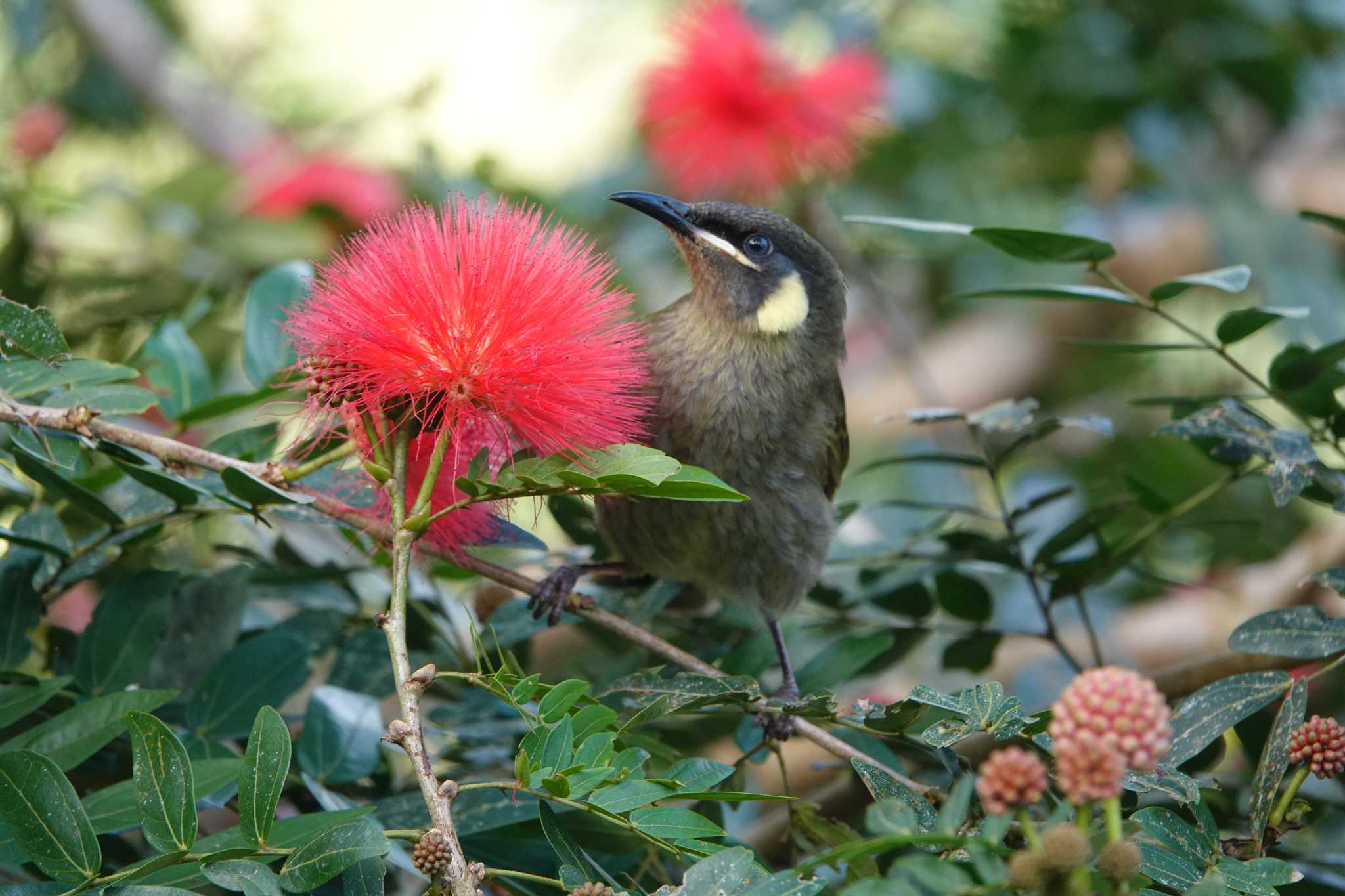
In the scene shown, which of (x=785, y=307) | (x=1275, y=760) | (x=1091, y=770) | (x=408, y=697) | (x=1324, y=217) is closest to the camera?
(x=1091, y=770)

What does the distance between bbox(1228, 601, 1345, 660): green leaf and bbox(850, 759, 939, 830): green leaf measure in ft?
1.88

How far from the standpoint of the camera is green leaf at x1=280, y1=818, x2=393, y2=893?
1.27 metres

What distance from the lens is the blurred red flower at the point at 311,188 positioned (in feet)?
13.9

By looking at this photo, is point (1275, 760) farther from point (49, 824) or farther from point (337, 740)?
point (49, 824)

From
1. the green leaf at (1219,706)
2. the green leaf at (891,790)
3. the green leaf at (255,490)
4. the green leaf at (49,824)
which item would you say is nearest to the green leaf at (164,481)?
the green leaf at (255,490)

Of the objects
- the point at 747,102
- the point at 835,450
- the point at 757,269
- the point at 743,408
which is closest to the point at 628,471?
the point at 743,408

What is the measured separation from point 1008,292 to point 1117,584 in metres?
1.81

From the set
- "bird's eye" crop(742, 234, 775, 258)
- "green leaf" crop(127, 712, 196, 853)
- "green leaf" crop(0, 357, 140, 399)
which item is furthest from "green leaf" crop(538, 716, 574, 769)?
"bird's eye" crop(742, 234, 775, 258)

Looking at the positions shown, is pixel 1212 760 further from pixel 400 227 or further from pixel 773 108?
pixel 773 108

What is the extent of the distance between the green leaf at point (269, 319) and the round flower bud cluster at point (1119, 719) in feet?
5.08

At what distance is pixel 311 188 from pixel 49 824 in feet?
10.8

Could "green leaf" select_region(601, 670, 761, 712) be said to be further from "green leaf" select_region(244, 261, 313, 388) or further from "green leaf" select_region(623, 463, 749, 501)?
"green leaf" select_region(244, 261, 313, 388)

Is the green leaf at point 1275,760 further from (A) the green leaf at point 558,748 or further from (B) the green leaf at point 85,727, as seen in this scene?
(B) the green leaf at point 85,727

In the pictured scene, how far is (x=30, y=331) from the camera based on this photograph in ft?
5.19
